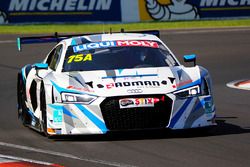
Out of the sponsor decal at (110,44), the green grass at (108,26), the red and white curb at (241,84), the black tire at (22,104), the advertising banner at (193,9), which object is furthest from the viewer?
the advertising banner at (193,9)

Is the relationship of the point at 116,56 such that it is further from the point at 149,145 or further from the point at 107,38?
the point at 149,145

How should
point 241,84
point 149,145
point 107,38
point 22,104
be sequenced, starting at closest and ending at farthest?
A: point 149,145
point 107,38
point 22,104
point 241,84

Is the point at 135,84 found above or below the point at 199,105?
above

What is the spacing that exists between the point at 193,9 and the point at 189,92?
26.9 m

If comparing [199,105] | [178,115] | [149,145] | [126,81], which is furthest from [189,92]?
[149,145]

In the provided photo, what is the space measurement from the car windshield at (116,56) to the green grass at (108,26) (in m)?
22.7

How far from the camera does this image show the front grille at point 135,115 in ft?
32.7

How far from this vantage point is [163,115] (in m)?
10.1

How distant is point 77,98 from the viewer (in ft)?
33.0

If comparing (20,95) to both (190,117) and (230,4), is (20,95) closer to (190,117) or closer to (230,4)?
(190,117)

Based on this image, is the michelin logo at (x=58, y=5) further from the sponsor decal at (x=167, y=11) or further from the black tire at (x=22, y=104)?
the black tire at (x=22, y=104)

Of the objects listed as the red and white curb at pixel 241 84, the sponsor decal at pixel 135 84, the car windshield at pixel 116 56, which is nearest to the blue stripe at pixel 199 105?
the sponsor decal at pixel 135 84

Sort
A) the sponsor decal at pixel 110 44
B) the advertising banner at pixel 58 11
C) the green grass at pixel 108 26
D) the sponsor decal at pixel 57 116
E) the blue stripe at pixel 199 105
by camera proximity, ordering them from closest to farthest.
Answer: the sponsor decal at pixel 57 116, the blue stripe at pixel 199 105, the sponsor decal at pixel 110 44, the green grass at pixel 108 26, the advertising banner at pixel 58 11

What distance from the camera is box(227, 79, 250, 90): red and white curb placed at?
669 inches
